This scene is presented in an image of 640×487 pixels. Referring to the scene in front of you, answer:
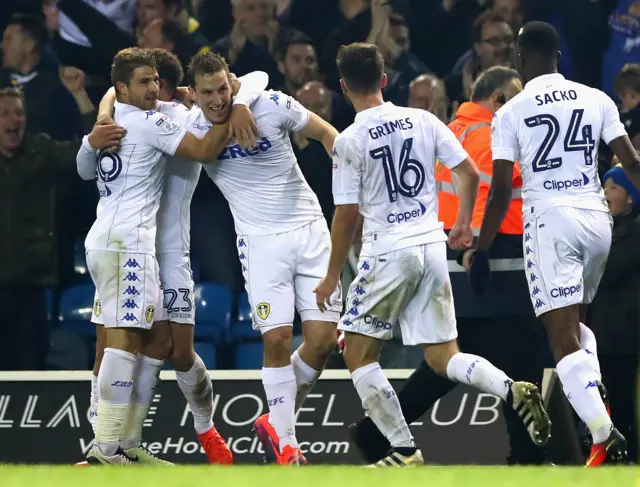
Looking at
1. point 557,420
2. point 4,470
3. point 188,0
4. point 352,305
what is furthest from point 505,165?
point 188,0

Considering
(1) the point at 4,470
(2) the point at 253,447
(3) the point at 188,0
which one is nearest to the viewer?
(1) the point at 4,470

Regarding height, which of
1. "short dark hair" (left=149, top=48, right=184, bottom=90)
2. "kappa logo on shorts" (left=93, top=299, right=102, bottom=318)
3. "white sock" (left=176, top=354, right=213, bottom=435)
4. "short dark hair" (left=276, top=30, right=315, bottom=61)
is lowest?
"white sock" (left=176, top=354, right=213, bottom=435)

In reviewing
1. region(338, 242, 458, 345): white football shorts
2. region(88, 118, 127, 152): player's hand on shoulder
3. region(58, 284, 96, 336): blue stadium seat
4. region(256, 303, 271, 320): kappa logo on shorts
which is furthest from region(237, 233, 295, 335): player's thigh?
region(58, 284, 96, 336): blue stadium seat

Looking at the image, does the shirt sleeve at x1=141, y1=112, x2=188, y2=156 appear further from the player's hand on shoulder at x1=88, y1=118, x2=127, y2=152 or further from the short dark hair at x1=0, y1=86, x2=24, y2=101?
the short dark hair at x1=0, y1=86, x2=24, y2=101

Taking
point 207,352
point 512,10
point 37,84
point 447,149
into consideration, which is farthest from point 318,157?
Answer: point 447,149

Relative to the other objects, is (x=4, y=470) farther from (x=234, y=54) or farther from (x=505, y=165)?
(x=234, y=54)

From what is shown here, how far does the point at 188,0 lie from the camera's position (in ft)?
33.9

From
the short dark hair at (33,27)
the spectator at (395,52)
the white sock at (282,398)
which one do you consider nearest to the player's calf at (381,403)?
the white sock at (282,398)

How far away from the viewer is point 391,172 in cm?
676

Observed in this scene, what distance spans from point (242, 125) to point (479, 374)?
1710mm

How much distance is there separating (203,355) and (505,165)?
3.37 meters

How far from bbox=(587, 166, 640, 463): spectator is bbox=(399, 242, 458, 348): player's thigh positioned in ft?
6.21

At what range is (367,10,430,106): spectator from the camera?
9547 millimetres

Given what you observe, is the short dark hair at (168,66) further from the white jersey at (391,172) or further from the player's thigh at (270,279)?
the white jersey at (391,172)
